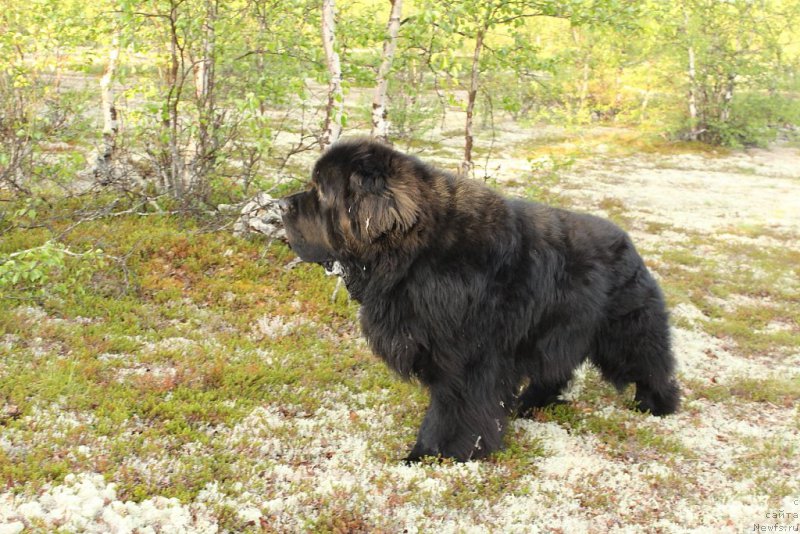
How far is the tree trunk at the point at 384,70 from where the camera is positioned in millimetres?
7402

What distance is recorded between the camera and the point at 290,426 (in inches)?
191

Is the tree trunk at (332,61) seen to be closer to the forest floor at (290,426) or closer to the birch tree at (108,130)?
the forest floor at (290,426)

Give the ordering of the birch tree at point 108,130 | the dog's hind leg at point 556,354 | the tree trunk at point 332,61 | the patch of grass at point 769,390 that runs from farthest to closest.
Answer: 1. the birch tree at point 108,130
2. the tree trunk at point 332,61
3. the patch of grass at point 769,390
4. the dog's hind leg at point 556,354

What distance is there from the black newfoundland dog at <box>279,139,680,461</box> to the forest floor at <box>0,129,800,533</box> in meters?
0.63

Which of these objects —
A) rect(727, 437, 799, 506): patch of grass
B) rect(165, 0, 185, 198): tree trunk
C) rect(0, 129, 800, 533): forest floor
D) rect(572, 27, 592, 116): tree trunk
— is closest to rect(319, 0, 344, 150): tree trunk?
rect(165, 0, 185, 198): tree trunk

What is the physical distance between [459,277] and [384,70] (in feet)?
13.9

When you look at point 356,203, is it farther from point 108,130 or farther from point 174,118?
point 108,130

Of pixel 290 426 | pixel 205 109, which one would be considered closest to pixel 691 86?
pixel 205 109

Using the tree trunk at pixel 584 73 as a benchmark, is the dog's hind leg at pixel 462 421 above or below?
below

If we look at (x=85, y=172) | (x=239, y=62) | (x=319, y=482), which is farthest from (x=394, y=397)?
(x=85, y=172)

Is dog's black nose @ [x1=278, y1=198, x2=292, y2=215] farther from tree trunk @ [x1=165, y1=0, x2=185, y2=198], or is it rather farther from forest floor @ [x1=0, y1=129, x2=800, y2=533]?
tree trunk @ [x1=165, y1=0, x2=185, y2=198]

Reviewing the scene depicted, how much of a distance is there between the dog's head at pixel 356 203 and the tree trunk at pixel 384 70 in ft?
10.4

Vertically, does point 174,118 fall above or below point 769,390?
above

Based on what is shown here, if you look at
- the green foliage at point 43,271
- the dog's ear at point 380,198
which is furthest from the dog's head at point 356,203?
the green foliage at point 43,271
